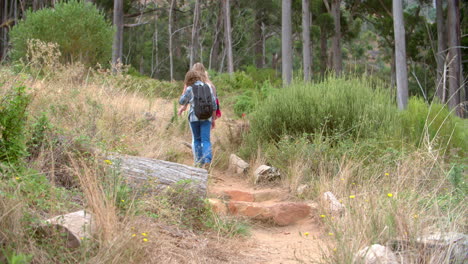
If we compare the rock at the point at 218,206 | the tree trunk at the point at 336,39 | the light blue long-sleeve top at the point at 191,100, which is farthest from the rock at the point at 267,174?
the tree trunk at the point at 336,39

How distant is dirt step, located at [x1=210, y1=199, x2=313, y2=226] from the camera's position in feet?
19.2

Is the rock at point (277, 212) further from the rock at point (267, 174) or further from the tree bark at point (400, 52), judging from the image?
the tree bark at point (400, 52)

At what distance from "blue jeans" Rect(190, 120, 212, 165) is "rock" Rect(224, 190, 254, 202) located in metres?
1.01

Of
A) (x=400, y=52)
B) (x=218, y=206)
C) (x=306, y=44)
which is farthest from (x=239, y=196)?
(x=306, y=44)

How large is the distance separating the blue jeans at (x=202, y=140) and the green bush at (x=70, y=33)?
26.2ft

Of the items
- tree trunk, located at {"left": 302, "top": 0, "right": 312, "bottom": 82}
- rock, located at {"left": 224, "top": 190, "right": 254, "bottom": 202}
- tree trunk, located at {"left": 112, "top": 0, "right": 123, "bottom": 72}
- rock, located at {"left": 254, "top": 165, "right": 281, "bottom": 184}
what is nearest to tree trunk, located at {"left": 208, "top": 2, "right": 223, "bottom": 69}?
tree trunk, located at {"left": 112, "top": 0, "right": 123, "bottom": 72}

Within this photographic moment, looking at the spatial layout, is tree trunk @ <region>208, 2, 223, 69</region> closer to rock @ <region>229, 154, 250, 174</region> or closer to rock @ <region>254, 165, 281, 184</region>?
rock @ <region>229, 154, 250, 174</region>

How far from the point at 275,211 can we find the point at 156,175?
1490mm

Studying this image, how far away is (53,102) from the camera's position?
23.5 feet

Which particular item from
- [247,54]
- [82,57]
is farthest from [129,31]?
[82,57]

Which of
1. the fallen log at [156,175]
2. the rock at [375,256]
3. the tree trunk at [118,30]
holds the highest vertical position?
the tree trunk at [118,30]

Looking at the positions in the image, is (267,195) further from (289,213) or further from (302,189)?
(289,213)

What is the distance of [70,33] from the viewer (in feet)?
50.7

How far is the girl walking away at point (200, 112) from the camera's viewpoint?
7.41 metres
